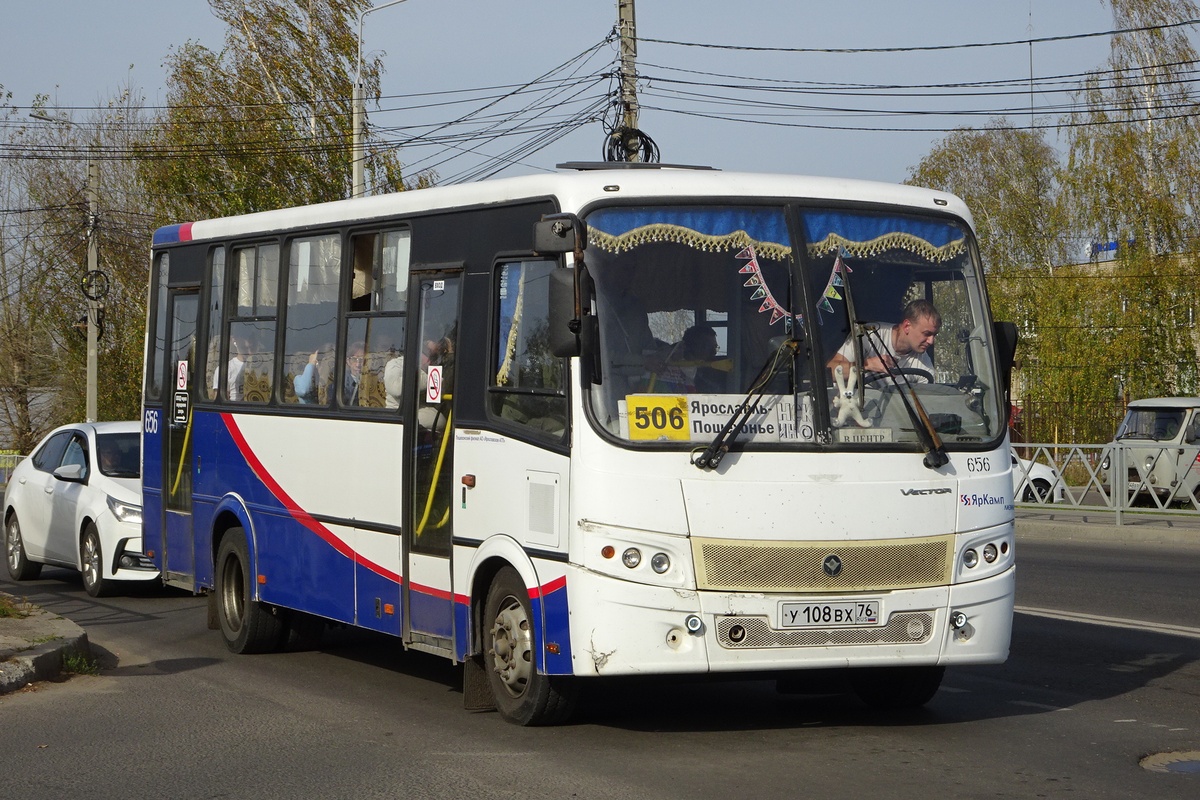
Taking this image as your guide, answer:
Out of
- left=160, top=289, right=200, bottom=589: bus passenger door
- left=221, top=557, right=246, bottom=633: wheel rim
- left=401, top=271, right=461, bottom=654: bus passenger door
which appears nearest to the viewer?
left=401, top=271, right=461, bottom=654: bus passenger door

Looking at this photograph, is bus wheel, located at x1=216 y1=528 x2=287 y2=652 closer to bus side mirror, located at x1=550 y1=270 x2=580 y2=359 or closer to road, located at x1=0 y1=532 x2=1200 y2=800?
road, located at x1=0 y1=532 x2=1200 y2=800

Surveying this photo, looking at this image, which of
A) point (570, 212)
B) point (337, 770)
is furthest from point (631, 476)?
point (337, 770)

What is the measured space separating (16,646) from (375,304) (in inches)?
123

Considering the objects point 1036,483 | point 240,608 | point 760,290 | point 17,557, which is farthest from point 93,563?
point 1036,483

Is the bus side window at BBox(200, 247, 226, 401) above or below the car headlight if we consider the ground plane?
above

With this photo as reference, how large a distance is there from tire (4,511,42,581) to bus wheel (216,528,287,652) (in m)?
6.23

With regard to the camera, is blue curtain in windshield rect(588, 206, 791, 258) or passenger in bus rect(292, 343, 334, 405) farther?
passenger in bus rect(292, 343, 334, 405)

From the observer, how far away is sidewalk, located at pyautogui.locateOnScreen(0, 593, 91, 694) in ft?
30.7

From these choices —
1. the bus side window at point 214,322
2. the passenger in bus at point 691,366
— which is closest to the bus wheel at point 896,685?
the passenger in bus at point 691,366

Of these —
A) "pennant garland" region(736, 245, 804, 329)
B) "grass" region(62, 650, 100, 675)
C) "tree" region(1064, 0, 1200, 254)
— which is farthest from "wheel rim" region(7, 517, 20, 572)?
"tree" region(1064, 0, 1200, 254)

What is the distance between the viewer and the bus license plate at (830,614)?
7.39 meters

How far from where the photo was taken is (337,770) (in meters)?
7.00

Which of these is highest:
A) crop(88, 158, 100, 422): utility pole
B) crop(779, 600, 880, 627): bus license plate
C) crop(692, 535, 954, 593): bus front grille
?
crop(88, 158, 100, 422): utility pole

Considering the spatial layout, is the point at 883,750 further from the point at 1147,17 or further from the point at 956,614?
the point at 1147,17
